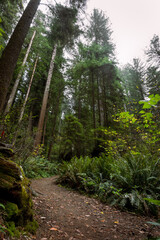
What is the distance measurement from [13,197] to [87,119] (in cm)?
1360

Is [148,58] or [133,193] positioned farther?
[148,58]

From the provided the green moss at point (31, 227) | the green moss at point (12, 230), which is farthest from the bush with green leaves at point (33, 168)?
the green moss at point (12, 230)

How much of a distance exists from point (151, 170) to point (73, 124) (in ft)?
28.9

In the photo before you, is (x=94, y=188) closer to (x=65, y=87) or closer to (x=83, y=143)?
(x=83, y=143)

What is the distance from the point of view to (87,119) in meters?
15.3

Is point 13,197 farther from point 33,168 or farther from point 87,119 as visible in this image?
point 87,119

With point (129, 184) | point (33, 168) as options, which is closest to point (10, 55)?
point (129, 184)

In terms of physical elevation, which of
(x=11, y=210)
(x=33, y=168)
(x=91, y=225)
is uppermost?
(x=33, y=168)

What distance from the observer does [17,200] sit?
1.88 meters

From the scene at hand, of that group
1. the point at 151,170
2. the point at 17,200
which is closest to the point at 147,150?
the point at 151,170

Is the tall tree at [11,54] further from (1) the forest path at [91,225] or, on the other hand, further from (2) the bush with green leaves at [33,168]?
(2) the bush with green leaves at [33,168]

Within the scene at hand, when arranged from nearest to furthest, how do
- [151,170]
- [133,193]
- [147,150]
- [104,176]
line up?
1. [133,193]
2. [151,170]
3. [104,176]
4. [147,150]

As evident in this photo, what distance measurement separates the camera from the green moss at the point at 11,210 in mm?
1644

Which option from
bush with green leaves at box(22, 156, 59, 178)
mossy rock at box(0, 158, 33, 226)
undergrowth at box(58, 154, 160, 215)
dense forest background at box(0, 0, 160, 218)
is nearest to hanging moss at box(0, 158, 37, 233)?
mossy rock at box(0, 158, 33, 226)
